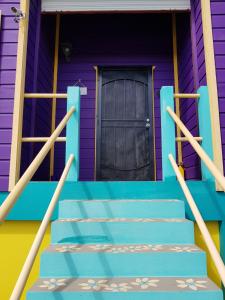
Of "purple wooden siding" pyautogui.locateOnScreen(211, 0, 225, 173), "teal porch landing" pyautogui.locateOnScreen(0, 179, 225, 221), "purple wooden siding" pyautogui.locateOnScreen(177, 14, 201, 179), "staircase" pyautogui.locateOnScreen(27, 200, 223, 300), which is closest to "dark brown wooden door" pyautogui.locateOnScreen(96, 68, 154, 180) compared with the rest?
"purple wooden siding" pyautogui.locateOnScreen(177, 14, 201, 179)

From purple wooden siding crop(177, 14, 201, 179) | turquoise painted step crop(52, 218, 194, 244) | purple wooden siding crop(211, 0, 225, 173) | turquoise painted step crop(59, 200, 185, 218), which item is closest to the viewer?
turquoise painted step crop(52, 218, 194, 244)

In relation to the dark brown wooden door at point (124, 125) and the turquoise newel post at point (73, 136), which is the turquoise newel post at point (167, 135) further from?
the dark brown wooden door at point (124, 125)

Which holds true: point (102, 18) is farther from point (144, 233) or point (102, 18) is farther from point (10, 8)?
point (144, 233)

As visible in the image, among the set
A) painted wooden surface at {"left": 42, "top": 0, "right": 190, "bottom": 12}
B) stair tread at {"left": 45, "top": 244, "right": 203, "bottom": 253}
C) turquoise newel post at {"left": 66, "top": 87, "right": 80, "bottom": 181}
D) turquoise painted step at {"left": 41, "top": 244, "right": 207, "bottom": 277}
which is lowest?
turquoise painted step at {"left": 41, "top": 244, "right": 207, "bottom": 277}

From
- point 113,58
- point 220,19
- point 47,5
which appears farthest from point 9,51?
point 220,19

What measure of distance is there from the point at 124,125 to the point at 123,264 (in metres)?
3.32

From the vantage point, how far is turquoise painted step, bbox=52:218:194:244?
2.12m

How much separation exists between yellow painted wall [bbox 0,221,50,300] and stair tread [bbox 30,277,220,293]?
0.84 m

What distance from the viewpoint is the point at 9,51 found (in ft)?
10.6

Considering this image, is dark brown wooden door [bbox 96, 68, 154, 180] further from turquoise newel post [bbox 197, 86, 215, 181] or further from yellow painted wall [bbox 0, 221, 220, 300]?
yellow painted wall [bbox 0, 221, 220, 300]

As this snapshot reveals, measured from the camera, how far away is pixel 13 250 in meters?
2.55

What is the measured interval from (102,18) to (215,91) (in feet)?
9.78

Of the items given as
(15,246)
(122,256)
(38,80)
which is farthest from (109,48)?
(122,256)

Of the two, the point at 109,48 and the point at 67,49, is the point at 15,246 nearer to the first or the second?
the point at 67,49
